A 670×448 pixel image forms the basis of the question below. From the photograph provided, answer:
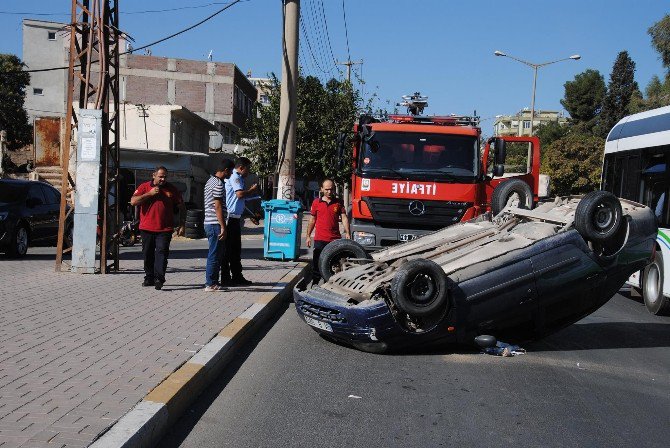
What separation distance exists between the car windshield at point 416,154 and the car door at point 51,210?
8.27 m

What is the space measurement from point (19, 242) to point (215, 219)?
301 inches

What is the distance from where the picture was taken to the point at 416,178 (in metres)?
13.2

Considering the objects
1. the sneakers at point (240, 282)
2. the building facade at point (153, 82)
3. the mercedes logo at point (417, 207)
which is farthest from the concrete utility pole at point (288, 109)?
the building facade at point (153, 82)

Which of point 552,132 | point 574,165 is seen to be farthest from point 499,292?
point 552,132

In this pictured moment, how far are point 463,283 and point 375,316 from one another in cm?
94

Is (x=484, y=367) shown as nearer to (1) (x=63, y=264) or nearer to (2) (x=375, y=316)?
(2) (x=375, y=316)

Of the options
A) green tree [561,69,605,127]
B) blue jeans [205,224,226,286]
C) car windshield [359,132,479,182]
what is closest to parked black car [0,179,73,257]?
blue jeans [205,224,226,286]

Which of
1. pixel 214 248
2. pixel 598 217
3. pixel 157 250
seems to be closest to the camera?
pixel 598 217

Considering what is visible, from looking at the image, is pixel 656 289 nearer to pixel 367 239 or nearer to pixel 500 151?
pixel 500 151

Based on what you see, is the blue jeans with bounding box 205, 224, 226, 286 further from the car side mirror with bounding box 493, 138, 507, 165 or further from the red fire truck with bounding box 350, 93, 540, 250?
the car side mirror with bounding box 493, 138, 507, 165

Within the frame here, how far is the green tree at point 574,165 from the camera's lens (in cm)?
5631

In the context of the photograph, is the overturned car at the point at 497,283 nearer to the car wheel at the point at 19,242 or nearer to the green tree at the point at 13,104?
the car wheel at the point at 19,242

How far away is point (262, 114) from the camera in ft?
146

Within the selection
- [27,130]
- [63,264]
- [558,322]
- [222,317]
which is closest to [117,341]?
[222,317]
